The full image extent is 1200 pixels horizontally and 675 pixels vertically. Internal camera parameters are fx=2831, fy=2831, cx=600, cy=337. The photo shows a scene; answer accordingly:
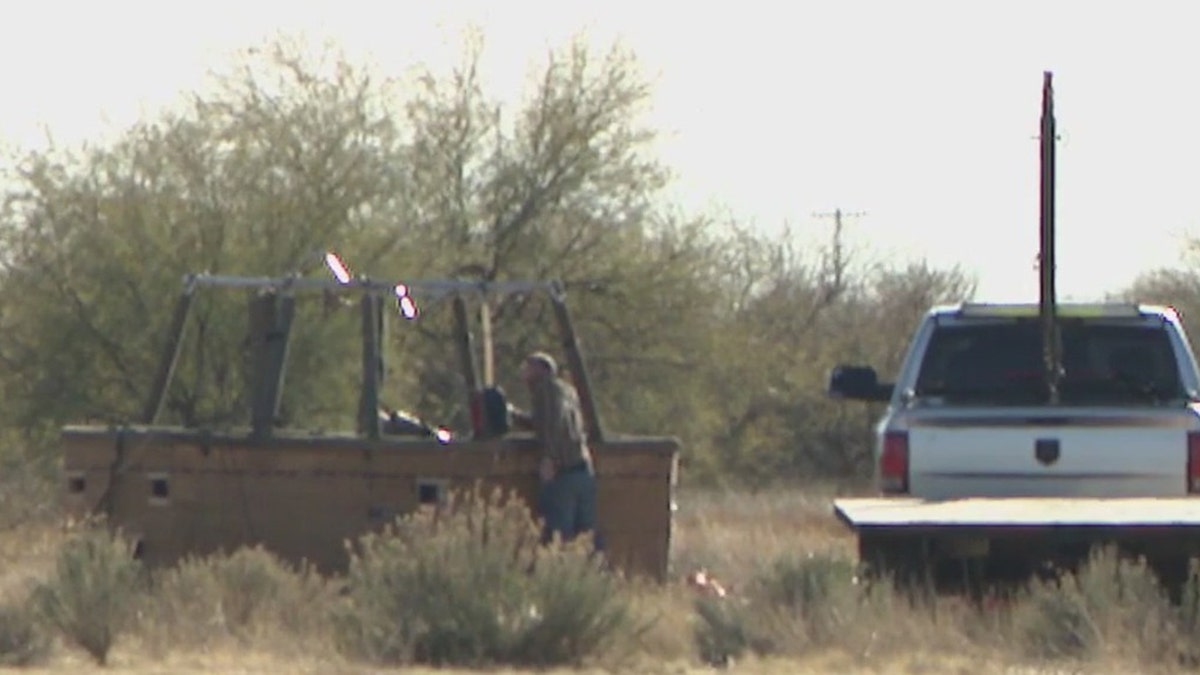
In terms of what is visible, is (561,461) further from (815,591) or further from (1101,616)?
(1101,616)

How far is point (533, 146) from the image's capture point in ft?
114

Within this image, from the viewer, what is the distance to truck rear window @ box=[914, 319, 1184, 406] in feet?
52.7

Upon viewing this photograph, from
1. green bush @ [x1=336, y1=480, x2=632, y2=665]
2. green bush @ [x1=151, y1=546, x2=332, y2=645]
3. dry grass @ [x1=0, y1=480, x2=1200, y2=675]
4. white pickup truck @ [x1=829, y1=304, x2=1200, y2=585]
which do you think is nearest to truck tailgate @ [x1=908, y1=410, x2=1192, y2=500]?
white pickup truck @ [x1=829, y1=304, x2=1200, y2=585]

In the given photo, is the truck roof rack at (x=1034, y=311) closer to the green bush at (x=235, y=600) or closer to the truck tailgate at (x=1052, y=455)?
the truck tailgate at (x=1052, y=455)

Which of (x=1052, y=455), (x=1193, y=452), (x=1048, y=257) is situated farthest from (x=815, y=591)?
(x=1048, y=257)

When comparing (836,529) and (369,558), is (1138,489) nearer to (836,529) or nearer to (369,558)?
(369,558)

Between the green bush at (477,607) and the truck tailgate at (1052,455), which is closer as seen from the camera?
the green bush at (477,607)

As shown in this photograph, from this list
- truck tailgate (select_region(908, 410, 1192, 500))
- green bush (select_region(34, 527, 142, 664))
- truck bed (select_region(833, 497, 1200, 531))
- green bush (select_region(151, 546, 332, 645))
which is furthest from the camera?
truck tailgate (select_region(908, 410, 1192, 500))

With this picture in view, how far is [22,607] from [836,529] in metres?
11.4

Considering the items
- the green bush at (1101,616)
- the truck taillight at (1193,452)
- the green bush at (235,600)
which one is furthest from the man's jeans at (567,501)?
the truck taillight at (1193,452)

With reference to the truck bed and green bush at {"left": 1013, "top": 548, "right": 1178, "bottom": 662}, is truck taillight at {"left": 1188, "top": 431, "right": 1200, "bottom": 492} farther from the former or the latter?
green bush at {"left": 1013, "top": 548, "right": 1178, "bottom": 662}

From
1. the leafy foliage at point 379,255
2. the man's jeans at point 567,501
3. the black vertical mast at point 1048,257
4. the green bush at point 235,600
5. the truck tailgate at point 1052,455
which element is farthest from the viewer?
the leafy foliage at point 379,255

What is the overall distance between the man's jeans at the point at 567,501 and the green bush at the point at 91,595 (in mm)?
2500

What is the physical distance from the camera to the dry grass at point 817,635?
13.4m
